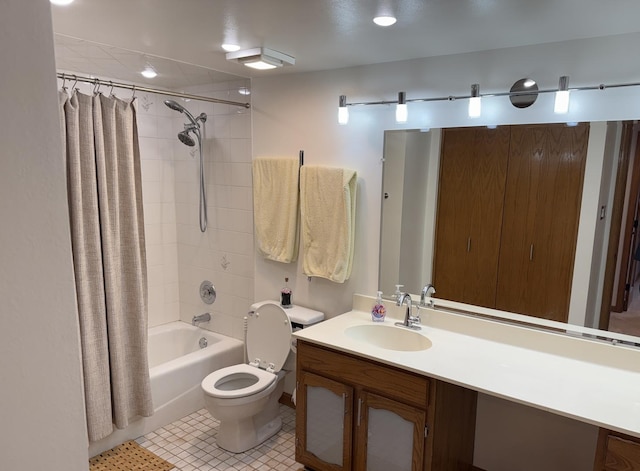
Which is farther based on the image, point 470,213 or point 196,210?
point 196,210

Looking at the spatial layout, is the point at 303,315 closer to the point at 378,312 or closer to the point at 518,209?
the point at 378,312

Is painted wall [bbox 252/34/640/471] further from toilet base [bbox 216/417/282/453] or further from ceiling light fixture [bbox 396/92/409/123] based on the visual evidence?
toilet base [bbox 216/417/282/453]

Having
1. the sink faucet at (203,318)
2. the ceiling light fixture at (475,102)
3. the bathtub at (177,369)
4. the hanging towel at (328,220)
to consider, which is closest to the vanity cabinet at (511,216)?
the ceiling light fixture at (475,102)

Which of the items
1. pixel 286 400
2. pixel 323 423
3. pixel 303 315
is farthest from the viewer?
pixel 286 400

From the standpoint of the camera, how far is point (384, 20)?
1.77m

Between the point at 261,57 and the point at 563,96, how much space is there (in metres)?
1.47

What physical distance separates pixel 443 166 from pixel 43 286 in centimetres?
207

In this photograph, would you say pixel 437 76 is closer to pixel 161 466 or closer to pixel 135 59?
pixel 135 59

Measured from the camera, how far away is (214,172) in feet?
11.3

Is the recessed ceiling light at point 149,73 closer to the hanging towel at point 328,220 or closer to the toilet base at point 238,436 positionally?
the hanging towel at point 328,220

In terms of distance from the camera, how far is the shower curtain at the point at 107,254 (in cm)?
234

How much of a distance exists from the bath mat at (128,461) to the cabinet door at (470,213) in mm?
1919

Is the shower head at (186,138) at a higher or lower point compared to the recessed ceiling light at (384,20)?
lower

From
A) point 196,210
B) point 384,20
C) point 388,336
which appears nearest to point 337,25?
point 384,20
